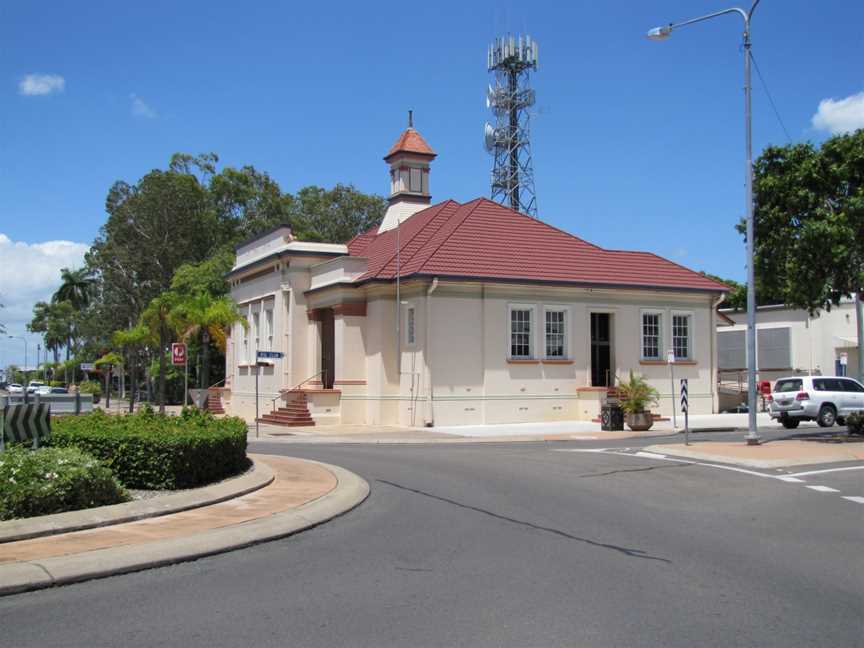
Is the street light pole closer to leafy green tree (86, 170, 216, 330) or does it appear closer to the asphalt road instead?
the asphalt road

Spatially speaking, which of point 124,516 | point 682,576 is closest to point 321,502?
point 124,516

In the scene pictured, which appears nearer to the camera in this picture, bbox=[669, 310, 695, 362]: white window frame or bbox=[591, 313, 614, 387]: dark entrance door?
bbox=[591, 313, 614, 387]: dark entrance door

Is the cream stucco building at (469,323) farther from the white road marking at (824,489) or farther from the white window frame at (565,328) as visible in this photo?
the white road marking at (824,489)

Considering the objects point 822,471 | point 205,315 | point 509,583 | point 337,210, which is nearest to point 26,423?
point 509,583

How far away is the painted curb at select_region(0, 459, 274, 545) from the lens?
965cm

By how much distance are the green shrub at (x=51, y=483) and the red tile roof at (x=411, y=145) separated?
30.9 m

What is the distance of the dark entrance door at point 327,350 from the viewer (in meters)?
36.2

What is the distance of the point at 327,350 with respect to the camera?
36.7 metres

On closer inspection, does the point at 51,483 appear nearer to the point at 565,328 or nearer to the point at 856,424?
the point at 856,424

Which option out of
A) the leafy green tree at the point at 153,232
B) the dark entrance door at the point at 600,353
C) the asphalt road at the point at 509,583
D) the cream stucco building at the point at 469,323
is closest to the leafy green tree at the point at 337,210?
the leafy green tree at the point at 153,232

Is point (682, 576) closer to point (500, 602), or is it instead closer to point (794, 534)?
point (500, 602)

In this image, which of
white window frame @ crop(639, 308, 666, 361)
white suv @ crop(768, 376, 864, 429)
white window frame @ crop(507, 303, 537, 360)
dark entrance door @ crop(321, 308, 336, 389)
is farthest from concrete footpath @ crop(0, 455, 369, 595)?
white window frame @ crop(639, 308, 666, 361)

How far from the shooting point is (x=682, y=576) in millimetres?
8102

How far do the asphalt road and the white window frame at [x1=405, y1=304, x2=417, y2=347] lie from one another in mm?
18149
